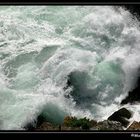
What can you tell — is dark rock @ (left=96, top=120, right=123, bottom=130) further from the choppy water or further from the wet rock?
the wet rock

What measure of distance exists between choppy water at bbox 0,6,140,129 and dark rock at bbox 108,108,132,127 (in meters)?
0.04

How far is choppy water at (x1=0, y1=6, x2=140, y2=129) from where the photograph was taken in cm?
383

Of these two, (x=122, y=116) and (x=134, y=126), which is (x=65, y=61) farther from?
(x=134, y=126)

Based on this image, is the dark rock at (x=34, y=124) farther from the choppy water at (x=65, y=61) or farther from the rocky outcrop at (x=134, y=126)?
the rocky outcrop at (x=134, y=126)

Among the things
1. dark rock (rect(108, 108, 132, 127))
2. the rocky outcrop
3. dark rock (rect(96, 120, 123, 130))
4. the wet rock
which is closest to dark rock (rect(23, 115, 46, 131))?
the wet rock

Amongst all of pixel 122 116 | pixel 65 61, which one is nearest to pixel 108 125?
pixel 122 116

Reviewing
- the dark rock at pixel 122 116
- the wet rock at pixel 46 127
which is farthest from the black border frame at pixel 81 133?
the dark rock at pixel 122 116

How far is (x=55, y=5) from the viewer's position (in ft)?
12.4

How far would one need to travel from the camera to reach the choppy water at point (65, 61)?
383 centimetres

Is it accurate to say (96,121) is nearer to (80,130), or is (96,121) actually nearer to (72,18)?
(80,130)

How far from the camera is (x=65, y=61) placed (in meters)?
3.93

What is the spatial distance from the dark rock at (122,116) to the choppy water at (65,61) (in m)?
0.04

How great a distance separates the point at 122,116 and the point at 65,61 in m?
0.66

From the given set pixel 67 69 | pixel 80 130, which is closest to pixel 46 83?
pixel 67 69
